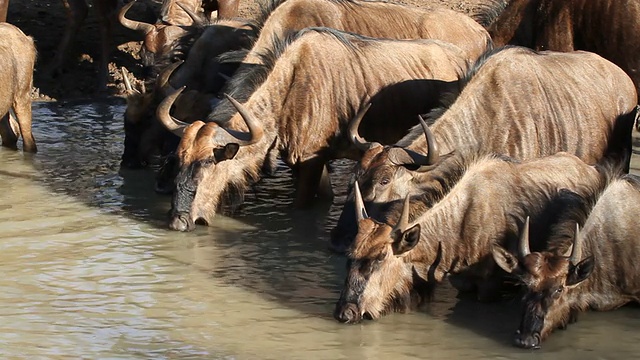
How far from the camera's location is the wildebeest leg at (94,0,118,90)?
1493 centimetres

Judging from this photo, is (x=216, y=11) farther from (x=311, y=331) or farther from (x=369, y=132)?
(x=311, y=331)

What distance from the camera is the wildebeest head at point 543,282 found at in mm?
7113

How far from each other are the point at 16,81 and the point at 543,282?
6431 millimetres

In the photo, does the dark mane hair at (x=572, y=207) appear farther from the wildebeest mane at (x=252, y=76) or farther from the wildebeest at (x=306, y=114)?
the wildebeest mane at (x=252, y=76)

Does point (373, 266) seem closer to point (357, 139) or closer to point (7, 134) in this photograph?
point (357, 139)

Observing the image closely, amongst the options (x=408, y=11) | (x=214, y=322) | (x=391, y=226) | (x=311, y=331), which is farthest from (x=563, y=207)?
(x=408, y=11)

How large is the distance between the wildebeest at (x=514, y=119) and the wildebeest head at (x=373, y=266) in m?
0.72

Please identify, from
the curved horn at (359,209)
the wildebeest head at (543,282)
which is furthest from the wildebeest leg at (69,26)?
the wildebeest head at (543,282)

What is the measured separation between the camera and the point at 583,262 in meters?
7.12

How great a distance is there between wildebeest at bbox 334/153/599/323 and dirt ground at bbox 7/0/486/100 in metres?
7.76

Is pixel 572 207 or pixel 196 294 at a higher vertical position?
pixel 572 207

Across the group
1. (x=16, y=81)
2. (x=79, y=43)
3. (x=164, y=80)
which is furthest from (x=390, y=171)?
(x=79, y=43)

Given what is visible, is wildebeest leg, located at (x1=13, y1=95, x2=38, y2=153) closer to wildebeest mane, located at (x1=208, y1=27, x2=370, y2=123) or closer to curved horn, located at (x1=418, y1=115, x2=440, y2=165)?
wildebeest mane, located at (x1=208, y1=27, x2=370, y2=123)

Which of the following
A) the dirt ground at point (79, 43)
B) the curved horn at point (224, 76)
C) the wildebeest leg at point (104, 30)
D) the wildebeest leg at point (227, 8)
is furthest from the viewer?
the dirt ground at point (79, 43)
